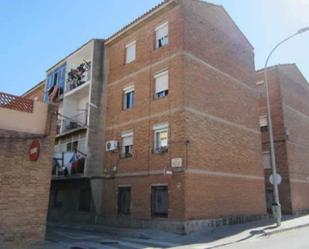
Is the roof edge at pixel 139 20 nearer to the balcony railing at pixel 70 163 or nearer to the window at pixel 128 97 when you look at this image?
the window at pixel 128 97

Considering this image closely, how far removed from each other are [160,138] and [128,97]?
4.13m

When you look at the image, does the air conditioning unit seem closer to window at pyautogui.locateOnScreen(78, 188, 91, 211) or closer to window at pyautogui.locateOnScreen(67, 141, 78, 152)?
window at pyautogui.locateOnScreen(67, 141, 78, 152)

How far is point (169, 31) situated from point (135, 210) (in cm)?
965

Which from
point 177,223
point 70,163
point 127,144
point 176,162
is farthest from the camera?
point 70,163

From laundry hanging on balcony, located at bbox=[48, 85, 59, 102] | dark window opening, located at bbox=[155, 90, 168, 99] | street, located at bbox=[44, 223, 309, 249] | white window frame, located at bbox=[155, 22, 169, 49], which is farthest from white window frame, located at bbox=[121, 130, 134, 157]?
laundry hanging on balcony, located at bbox=[48, 85, 59, 102]

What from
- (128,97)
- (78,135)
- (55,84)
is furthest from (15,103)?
(55,84)

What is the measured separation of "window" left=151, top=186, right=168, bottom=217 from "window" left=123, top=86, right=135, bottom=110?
5.45m

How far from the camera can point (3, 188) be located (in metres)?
10.1

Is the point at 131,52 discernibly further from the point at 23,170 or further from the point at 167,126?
the point at 23,170

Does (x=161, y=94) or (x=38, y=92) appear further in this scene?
(x=38, y=92)

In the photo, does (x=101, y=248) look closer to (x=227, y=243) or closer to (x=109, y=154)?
(x=227, y=243)

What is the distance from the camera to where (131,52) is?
20.8 m

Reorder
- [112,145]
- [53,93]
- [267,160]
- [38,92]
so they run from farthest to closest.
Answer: [38,92], [267,160], [53,93], [112,145]

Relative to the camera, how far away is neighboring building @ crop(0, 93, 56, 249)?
10109 millimetres
